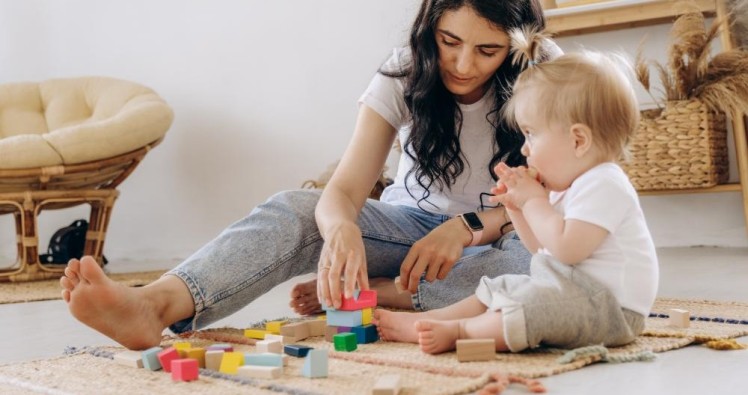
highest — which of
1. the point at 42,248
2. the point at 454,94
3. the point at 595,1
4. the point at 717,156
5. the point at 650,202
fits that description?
the point at 595,1

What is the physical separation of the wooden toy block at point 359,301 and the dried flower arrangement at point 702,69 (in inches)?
61.5

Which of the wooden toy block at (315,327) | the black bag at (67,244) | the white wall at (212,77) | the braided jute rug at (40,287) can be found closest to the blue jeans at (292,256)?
the wooden toy block at (315,327)

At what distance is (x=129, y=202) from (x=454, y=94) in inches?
87.4

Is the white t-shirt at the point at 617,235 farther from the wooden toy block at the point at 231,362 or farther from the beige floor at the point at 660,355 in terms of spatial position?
the wooden toy block at the point at 231,362

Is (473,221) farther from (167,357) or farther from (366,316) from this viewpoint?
(167,357)

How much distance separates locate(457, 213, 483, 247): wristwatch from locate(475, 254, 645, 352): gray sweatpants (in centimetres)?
31

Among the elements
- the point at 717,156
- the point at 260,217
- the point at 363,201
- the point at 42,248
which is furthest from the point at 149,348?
the point at 42,248

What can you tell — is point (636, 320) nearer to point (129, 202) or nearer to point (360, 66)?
point (360, 66)

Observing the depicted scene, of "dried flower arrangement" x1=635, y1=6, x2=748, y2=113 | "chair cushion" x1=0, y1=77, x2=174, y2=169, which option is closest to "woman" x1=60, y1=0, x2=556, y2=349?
"dried flower arrangement" x1=635, y1=6, x2=748, y2=113

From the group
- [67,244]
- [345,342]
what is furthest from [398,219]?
[67,244]

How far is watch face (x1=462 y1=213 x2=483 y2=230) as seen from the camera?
148cm

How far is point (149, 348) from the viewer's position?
4.05ft

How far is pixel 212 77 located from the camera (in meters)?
3.39

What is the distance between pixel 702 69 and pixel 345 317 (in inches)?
64.0
